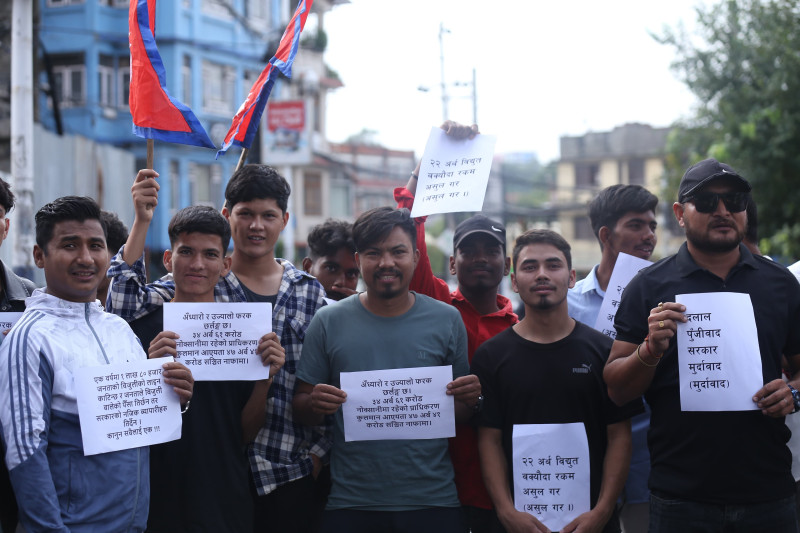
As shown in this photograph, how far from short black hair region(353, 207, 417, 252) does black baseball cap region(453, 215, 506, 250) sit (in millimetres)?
639

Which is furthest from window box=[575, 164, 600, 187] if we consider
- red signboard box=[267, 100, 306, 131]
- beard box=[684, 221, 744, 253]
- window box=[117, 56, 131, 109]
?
beard box=[684, 221, 744, 253]

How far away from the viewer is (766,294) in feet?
11.9

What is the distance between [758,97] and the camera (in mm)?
13992

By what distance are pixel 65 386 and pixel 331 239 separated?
6.85 ft

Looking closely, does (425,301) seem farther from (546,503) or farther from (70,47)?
(70,47)

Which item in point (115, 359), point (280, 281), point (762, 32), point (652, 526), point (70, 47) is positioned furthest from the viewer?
point (70, 47)

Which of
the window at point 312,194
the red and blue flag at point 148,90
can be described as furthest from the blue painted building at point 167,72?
the red and blue flag at point 148,90

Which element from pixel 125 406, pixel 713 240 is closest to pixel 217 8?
pixel 125 406

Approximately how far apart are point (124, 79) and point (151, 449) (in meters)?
26.0

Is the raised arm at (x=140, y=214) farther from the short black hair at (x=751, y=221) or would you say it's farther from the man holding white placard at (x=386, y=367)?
the short black hair at (x=751, y=221)

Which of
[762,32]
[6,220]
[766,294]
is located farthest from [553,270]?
[762,32]

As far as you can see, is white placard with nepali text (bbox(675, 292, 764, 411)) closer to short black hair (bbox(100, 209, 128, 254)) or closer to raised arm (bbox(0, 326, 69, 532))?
raised arm (bbox(0, 326, 69, 532))

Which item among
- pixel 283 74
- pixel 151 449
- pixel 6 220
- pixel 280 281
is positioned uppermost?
pixel 283 74

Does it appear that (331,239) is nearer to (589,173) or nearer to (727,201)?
(727,201)
